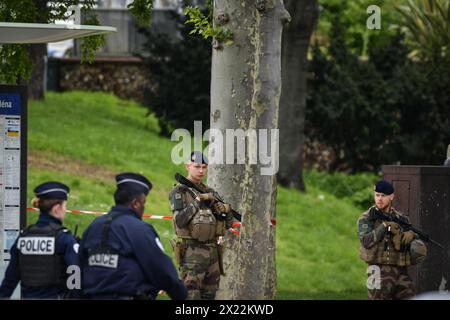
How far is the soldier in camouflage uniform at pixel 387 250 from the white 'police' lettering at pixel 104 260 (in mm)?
4483

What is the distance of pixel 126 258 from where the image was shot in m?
8.98

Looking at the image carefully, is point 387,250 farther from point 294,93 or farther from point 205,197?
point 294,93

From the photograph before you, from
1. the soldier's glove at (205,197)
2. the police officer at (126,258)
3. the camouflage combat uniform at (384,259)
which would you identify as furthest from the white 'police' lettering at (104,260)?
the camouflage combat uniform at (384,259)

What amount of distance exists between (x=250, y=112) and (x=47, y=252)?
16.9 feet

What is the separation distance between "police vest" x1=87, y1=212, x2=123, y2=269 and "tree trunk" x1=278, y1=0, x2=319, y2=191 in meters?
18.2

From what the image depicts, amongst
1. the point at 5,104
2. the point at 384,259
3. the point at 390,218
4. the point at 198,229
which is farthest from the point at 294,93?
the point at 5,104

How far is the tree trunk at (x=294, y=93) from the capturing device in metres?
27.5

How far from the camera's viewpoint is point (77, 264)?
935cm

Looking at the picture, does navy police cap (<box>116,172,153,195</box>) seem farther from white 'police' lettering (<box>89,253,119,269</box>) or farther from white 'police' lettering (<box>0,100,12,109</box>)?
white 'police' lettering (<box>0,100,12,109</box>)

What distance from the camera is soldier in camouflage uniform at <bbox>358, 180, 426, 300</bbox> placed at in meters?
12.9

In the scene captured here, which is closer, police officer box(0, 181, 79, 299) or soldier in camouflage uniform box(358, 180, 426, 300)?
police officer box(0, 181, 79, 299)

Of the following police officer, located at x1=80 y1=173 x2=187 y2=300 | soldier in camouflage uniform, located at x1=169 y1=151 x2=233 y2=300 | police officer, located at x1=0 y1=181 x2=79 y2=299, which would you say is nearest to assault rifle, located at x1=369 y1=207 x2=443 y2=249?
soldier in camouflage uniform, located at x1=169 y1=151 x2=233 y2=300
